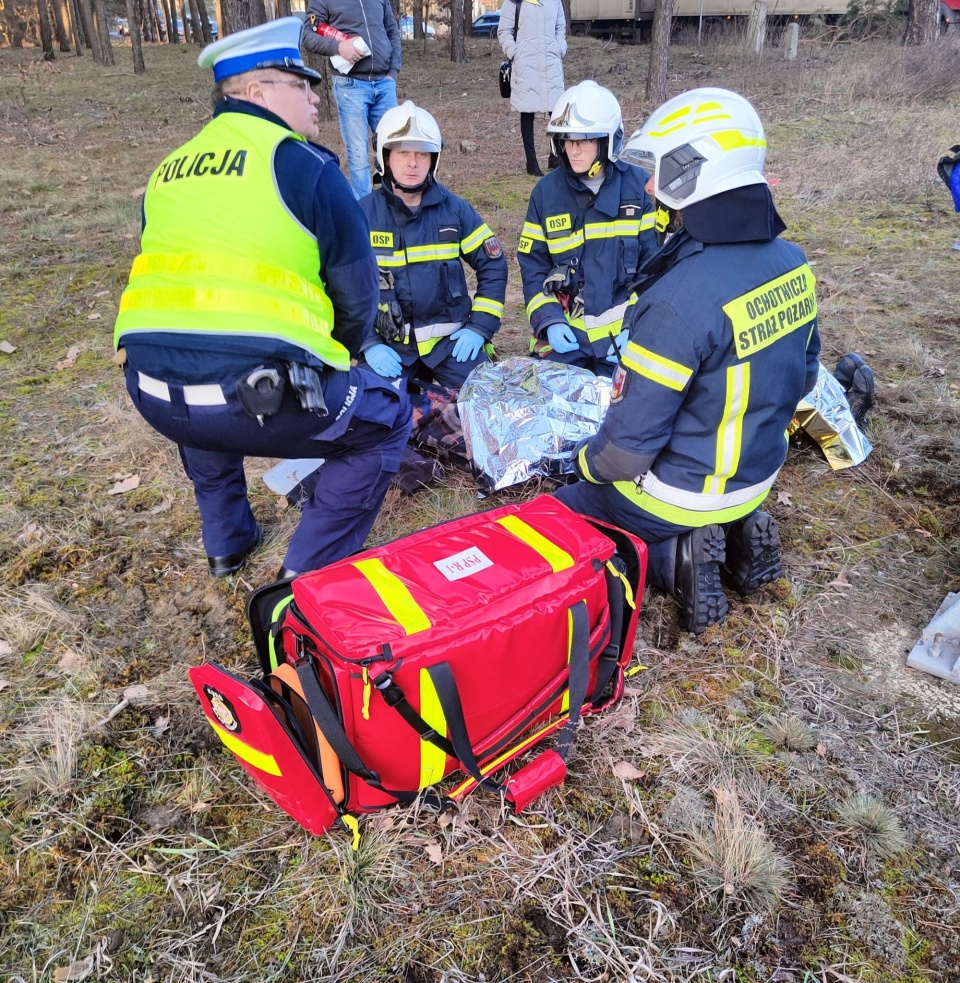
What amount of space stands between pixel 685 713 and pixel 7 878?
2.12 metres

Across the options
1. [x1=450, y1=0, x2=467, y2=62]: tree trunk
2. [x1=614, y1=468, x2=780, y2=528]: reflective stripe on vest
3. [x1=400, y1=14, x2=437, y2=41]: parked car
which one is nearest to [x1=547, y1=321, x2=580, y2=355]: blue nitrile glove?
[x1=614, y1=468, x2=780, y2=528]: reflective stripe on vest

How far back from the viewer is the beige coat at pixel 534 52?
8125 mm

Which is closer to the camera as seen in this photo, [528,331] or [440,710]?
[440,710]

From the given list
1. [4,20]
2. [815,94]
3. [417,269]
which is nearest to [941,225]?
[417,269]

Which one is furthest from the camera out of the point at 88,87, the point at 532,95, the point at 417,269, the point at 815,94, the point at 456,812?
the point at 88,87

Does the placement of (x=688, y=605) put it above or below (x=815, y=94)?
below

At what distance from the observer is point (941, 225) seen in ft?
22.7

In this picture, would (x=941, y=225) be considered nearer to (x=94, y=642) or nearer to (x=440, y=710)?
(x=440, y=710)

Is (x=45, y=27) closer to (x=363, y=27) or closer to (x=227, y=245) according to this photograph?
(x=363, y=27)

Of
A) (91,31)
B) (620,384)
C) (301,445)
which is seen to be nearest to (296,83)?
(301,445)

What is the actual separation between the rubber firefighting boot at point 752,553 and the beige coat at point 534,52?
23.1 feet

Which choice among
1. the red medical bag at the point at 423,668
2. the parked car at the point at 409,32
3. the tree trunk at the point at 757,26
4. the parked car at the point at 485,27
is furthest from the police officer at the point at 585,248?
the parked car at the point at 485,27

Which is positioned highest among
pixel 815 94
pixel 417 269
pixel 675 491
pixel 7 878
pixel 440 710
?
pixel 815 94

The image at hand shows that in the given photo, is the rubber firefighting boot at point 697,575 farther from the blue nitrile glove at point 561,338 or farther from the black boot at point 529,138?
the black boot at point 529,138
